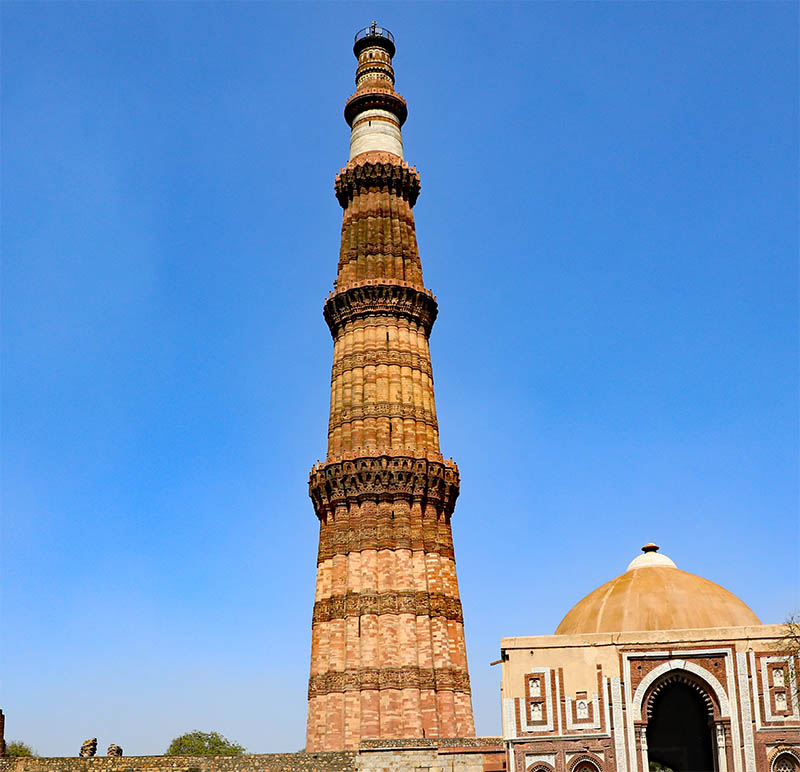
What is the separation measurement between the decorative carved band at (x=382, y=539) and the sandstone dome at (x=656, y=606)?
8753 millimetres

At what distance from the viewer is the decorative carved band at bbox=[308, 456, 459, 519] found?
1444 inches

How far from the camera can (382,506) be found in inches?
1438

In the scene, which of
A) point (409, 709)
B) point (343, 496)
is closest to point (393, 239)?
point (343, 496)

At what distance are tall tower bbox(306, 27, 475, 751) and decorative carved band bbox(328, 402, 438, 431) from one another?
0.05 meters

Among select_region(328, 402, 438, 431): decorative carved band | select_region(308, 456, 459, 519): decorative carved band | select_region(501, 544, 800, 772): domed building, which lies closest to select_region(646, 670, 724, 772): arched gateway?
select_region(501, 544, 800, 772): domed building

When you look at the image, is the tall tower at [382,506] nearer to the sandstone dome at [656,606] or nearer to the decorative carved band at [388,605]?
the decorative carved band at [388,605]

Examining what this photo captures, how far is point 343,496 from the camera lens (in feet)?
121

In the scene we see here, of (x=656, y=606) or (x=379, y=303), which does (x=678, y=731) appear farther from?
(x=379, y=303)

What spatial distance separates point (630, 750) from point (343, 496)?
15.2 metres

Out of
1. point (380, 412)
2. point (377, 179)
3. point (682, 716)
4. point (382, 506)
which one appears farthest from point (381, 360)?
point (682, 716)

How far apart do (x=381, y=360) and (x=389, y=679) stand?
1185 centimetres

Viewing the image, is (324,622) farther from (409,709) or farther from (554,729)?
(554,729)

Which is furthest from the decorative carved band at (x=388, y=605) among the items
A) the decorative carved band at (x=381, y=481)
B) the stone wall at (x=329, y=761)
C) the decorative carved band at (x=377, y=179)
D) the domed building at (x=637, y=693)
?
the decorative carved band at (x=377, y=179)

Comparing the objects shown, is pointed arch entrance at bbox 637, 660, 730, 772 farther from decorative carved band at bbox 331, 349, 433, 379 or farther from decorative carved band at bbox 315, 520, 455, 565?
decorative carved band at bbox 331, 349, 433, 379
